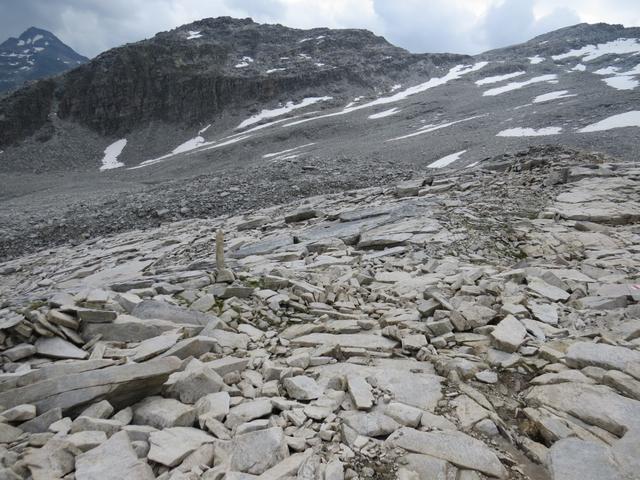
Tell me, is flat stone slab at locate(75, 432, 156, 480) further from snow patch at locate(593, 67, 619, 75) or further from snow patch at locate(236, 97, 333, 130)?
snow patch at locate(593, 67, 619, 75)

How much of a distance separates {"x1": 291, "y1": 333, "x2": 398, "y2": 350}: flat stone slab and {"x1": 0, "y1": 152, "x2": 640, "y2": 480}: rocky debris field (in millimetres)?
44

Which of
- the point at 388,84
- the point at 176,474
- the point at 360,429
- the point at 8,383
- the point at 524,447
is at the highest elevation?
the point at 388,84

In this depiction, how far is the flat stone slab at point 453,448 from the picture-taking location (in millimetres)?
3627

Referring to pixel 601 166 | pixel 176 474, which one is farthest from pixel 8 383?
pixel 601 166

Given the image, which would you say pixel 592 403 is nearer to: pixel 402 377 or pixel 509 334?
pixel 509 334

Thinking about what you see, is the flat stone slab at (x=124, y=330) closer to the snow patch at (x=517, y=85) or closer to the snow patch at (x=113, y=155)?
the snow patch at (x=113, y=155)

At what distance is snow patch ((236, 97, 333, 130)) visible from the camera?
82.1m

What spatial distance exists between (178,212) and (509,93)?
66706 millimetres

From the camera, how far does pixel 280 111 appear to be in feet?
276

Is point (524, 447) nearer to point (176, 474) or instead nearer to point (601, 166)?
point (176, 474)

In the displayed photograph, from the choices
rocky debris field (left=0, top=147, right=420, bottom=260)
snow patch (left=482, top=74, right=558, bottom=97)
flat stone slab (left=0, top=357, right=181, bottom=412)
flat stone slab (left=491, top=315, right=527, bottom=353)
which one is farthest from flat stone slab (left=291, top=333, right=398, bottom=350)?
snow patch (left=482, top=74, right=558, bottom=97)

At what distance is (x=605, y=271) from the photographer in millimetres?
Answer: 8758

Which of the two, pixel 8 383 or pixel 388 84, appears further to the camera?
pixel 388 84

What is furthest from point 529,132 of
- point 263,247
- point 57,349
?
point 57,349
